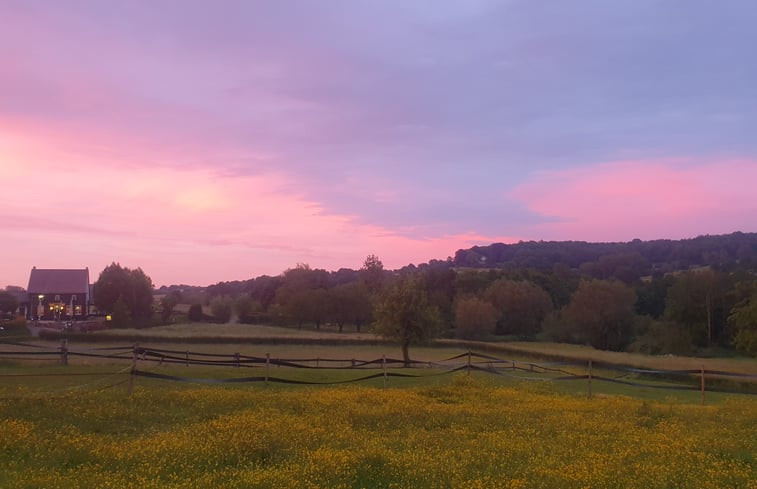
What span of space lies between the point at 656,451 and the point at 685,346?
64.5 metres

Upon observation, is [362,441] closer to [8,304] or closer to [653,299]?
[653,299]

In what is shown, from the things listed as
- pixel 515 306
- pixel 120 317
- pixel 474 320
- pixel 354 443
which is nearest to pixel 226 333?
pixel 120 317

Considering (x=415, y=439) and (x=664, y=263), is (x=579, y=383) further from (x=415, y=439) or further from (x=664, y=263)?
(x=664, y=263)

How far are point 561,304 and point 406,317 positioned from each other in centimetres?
8437

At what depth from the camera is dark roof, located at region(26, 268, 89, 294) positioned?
10831cm

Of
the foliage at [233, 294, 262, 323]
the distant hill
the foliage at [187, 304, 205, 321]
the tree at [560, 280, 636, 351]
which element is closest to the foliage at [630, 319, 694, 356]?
the tree at [560, 280, 636, 351]

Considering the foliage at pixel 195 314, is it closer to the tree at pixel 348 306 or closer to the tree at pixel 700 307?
the tree at pixel 348 306

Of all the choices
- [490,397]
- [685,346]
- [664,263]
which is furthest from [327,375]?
[664,263]

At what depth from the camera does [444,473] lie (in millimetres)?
9586

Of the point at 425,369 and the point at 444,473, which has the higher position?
the point at 444,473

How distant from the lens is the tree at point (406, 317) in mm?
43375

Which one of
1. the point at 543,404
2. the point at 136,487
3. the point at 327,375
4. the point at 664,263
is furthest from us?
the point at 664,263

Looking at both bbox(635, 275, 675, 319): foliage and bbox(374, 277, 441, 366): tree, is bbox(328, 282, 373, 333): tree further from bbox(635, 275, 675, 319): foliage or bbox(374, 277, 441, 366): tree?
bbox(374, 277, 441, 366): tree

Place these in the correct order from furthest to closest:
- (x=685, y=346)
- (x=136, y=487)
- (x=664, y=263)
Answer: (x=664, y=263) < (x=685, y=346) < (x=136, y=487)
